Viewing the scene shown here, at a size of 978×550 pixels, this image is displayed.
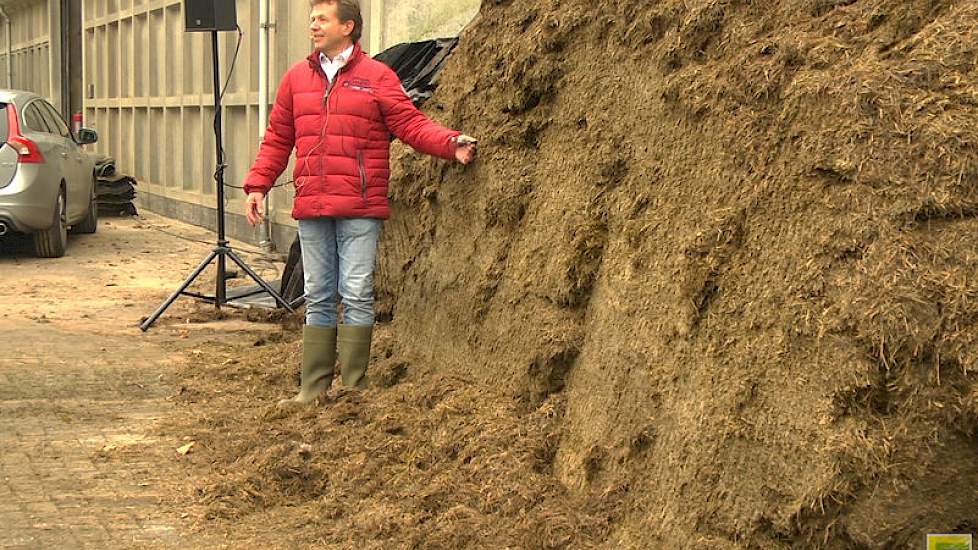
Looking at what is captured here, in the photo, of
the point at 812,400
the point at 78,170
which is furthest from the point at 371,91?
the point at 78,170

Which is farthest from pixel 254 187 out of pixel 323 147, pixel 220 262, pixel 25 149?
pixel 25 149

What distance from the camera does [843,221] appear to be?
362 cm

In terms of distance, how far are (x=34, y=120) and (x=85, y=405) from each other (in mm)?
7591

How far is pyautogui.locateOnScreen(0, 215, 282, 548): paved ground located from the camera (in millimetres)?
4867

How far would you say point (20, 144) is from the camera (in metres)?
12.9

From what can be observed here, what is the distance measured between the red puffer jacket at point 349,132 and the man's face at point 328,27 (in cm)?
10

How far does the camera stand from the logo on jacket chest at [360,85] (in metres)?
6.12

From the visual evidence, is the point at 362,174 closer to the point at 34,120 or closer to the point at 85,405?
the point at 85,405

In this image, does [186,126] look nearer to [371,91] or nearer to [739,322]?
[371,91]

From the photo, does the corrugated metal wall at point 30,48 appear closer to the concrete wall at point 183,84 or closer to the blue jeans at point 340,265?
the concrete wall at point 183,84

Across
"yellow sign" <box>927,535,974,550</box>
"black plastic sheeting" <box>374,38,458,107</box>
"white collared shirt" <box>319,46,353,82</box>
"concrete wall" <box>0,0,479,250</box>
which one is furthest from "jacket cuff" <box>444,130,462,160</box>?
"concrete wall" <box>0,0,479,250</box>

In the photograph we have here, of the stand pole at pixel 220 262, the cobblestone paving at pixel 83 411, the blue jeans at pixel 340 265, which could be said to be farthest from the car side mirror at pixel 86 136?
the blue jeans at pixel 340 265

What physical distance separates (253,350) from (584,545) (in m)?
4.60

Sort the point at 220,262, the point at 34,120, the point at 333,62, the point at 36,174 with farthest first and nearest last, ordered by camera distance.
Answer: the point at 34,120, the point at 36,174, the point at 220,262, the point at 333,62
